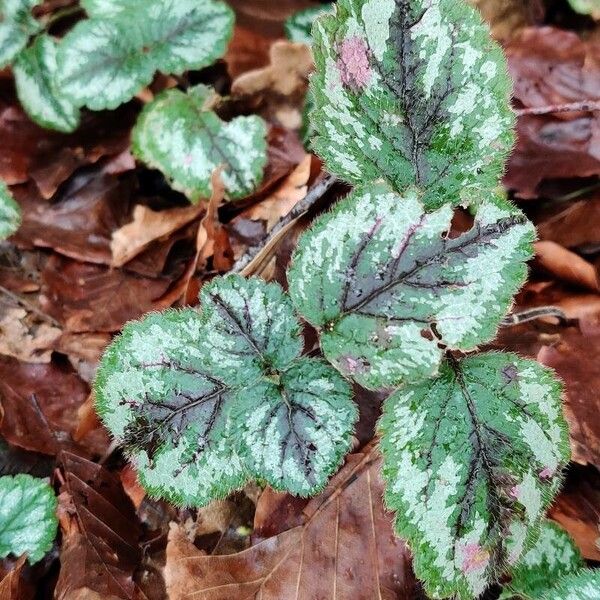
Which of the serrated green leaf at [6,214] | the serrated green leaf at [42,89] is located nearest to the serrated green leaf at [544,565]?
the serrated green leaf at [6,214]

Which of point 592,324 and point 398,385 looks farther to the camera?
point 592,324

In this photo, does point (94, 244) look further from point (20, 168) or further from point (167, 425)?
point (167, 425)

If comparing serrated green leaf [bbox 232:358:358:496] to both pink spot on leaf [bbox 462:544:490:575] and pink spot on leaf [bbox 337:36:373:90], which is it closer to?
pink spot on leaf [bbox 462:544:490:575]

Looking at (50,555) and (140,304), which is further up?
(140,304)

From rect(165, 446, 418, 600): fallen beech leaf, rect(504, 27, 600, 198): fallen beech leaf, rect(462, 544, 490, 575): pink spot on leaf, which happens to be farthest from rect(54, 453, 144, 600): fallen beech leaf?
rect(504, 27, 600, 198): fallen beech leaf

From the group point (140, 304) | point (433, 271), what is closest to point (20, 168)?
point (140, 304)

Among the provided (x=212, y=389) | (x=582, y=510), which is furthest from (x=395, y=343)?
Result: (x=582, y=510)

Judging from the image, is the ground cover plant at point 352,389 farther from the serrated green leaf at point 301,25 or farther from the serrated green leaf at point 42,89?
the serrated green leaf at point 301,25
